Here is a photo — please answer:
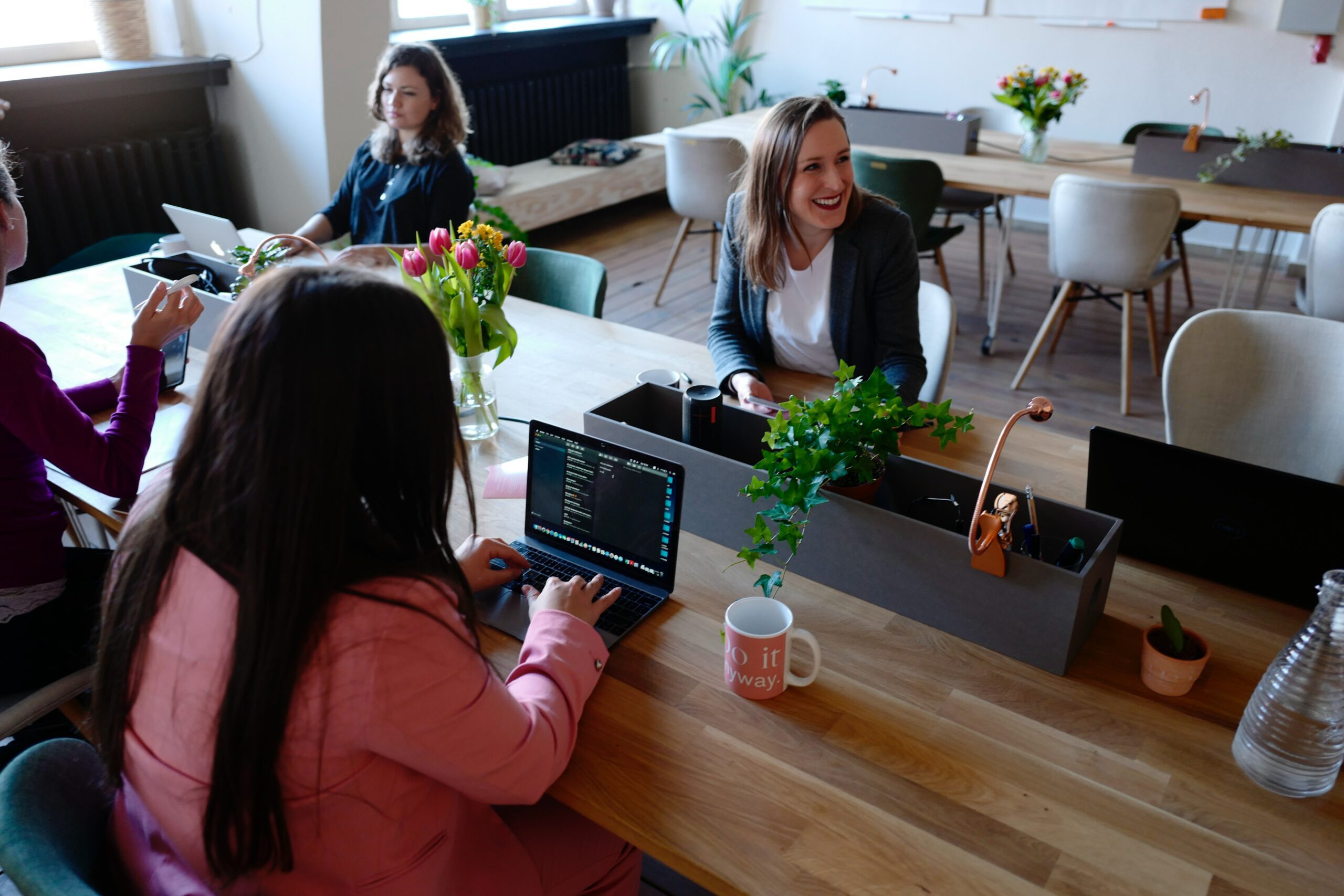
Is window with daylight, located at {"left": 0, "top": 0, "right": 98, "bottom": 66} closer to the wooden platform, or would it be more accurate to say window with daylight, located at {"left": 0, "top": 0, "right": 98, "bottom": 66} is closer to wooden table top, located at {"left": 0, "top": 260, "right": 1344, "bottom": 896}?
the wooden platform

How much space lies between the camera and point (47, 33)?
3.93 metres

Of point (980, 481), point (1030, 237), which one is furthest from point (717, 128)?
point (980, 481)

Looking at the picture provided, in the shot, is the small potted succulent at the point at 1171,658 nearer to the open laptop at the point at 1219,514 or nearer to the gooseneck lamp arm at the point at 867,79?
the open laptop at the point at 1219,514

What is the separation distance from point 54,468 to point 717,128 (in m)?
3.87

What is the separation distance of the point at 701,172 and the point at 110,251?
248 centimetres


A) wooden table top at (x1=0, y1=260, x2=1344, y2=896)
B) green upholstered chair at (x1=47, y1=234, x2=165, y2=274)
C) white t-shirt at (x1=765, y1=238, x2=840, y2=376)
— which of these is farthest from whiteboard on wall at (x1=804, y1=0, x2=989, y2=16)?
wooden table top at (x1=0, y1=260, x2=1344, y2=896)

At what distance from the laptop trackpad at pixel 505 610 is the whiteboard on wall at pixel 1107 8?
5.52m

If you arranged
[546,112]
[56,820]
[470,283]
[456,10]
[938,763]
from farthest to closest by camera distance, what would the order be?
[546,112] → [456,10] → [470,283] → [938,763] → [56,820]

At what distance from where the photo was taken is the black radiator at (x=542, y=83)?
219 inches

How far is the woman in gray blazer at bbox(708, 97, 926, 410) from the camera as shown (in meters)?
2.02

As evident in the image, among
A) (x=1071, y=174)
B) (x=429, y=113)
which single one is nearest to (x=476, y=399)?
(x=429, y=113)

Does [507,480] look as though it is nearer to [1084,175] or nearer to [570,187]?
[1084,175]

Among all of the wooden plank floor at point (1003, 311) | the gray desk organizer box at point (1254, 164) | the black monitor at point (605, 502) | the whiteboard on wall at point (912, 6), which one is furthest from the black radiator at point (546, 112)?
the black monitor at point (605, 502)

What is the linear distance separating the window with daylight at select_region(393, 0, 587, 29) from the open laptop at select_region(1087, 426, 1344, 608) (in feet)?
16.7
